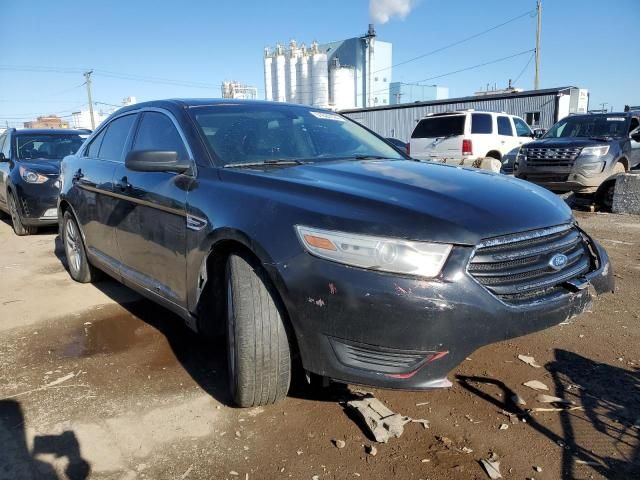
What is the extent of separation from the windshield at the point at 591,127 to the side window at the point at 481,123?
7.70 feet

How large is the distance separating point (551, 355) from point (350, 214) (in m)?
1.89

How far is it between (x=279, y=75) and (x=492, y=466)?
44.2 meters

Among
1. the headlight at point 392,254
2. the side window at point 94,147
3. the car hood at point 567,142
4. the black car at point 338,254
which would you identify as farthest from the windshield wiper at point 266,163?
the car hood at point 567,142

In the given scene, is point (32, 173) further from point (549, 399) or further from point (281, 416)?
point (549, 399)

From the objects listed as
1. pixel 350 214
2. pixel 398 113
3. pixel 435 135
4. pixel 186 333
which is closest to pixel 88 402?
pixel 186 333

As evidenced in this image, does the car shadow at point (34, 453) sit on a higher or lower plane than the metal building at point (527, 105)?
lower

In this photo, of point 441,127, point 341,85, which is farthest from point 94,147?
point 341,85

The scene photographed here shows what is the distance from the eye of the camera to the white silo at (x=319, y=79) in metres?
41.9

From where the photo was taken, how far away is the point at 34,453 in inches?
92.4

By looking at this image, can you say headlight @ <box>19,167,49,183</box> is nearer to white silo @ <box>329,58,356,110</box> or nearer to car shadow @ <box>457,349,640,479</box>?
car shadow @ <box>457,349,640,479</box>

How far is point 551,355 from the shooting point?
126 inches

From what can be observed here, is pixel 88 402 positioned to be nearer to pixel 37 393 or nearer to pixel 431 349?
pixel 37 393

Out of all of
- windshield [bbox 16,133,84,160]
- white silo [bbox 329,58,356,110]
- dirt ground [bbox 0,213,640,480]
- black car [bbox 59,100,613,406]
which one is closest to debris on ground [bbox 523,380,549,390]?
dirt ground [bbox 0,213,640,480]

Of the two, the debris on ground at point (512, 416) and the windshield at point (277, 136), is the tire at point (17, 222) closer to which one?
the windshield at point (277, 136)
